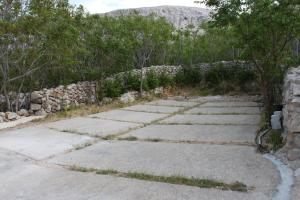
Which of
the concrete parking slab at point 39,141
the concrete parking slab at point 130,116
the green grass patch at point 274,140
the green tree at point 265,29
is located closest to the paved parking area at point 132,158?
the concrete parking slab at point 39,141

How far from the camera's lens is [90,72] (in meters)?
16.7

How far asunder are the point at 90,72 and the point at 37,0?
4906mm

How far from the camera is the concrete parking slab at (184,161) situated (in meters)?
5.27

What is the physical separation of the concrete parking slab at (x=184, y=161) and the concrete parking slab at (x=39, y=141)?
0.51 meters

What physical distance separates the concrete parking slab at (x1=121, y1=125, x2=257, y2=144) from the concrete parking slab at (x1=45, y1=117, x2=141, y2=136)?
0.52 metres

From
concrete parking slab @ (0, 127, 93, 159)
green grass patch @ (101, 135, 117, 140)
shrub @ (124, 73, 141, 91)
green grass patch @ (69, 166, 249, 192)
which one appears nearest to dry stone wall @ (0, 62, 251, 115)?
shrub @ (124, 73, 141, 91)

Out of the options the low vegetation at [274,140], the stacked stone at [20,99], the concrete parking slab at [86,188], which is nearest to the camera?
the concrete parking slab at [86,188]

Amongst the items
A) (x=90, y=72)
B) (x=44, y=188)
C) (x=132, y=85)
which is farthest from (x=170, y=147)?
(x=132, y=85)

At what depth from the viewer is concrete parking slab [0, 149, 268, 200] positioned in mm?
4641

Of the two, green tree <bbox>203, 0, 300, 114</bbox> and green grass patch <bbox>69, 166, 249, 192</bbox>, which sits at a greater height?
green tree <bbox>203, 0, 300, 114</bbox>

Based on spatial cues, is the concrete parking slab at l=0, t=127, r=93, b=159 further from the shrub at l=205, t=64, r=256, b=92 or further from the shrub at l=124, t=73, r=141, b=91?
the shrub at l=205, t=64, r=256, b=92

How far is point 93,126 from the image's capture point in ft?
33.8

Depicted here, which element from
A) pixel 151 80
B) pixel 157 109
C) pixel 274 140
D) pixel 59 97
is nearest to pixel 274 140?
pixel 274 140

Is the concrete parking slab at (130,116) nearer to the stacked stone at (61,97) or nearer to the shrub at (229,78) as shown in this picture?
the stacked stone at (61,97)
